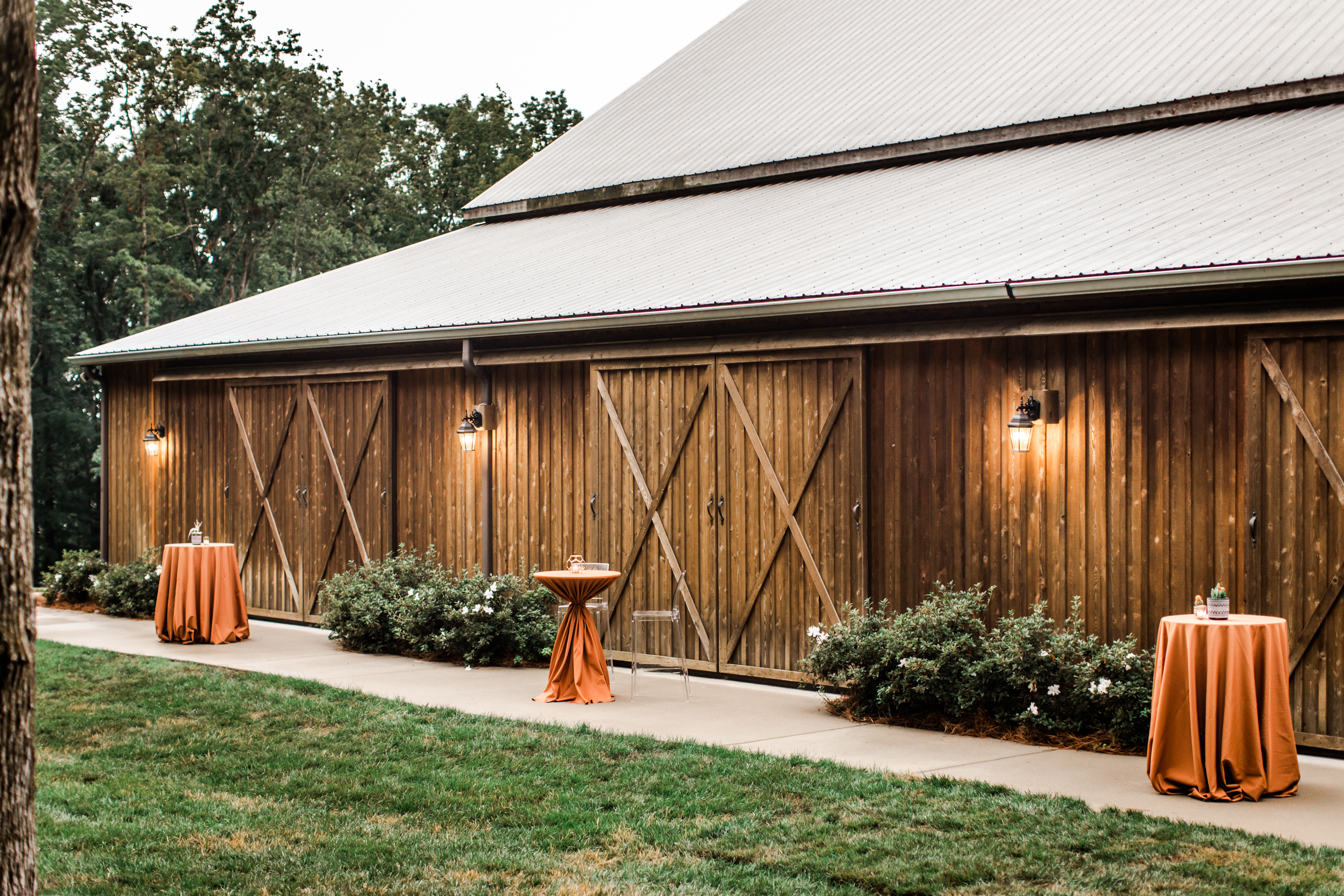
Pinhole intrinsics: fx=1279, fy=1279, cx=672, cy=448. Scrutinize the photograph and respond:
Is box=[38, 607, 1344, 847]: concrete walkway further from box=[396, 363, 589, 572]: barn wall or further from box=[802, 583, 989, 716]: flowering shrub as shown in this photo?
box=[396, 363, 589, 572]: barn wall

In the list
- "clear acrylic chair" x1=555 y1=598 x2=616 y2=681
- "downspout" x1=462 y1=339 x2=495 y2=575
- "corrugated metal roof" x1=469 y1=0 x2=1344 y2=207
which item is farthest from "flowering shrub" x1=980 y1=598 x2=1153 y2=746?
"corrugated metal roof" x1=469 y1=0 x2=1344 y2=207

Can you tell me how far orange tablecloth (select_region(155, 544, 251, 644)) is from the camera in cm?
1158

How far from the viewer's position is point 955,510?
859 centimetres

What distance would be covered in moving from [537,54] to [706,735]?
142ft

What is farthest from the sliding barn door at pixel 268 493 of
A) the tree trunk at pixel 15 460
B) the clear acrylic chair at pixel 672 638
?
the tree trunk at pixel 15 460

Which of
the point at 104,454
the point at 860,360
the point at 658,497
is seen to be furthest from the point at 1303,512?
the point at 104,454

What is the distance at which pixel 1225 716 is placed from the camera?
6070 millimetres

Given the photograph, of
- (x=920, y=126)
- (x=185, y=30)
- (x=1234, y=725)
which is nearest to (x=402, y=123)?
(x=185, y=30)

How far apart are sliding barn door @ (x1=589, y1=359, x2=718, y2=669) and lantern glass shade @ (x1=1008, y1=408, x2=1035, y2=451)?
2.54m

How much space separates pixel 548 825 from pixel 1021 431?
4.04 metres

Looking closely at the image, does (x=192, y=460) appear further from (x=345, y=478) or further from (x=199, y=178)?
(x=199, y=178)

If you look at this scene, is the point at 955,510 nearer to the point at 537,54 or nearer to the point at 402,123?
the point at 402,123

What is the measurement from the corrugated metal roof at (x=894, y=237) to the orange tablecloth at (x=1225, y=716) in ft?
7.04

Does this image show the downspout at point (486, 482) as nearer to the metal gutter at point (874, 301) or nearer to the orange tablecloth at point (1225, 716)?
the metal gutter at point (874, 301)
